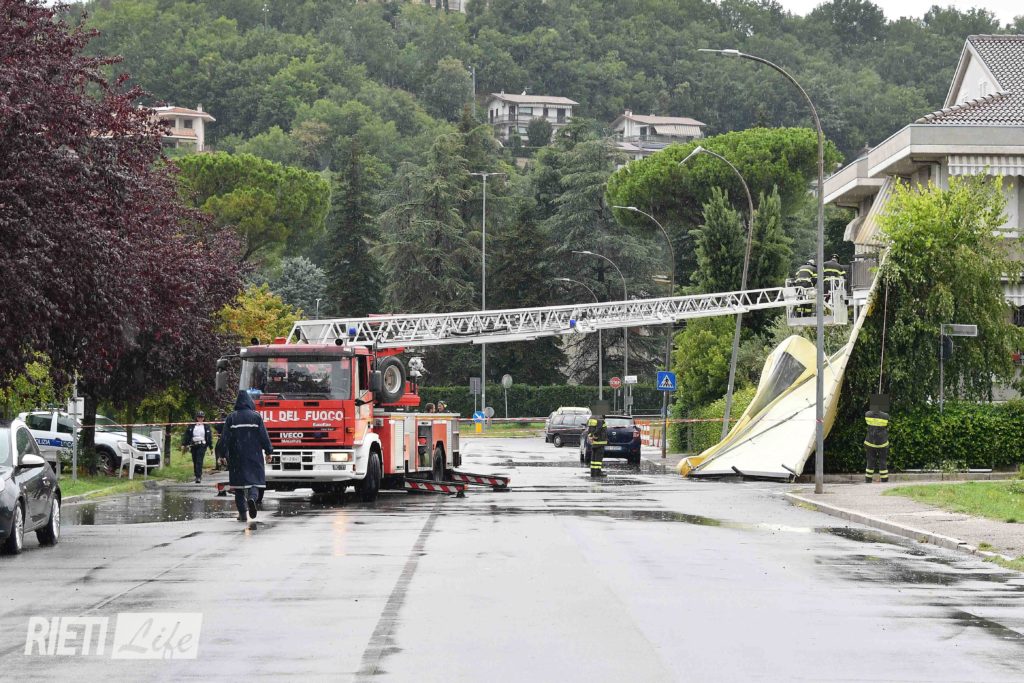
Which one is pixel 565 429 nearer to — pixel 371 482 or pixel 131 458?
pixel 131 458

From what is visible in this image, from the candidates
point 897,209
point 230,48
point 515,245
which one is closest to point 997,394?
point 897,209

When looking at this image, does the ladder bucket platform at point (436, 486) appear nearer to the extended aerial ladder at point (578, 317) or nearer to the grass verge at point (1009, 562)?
the grass verge at point (1009, 562)

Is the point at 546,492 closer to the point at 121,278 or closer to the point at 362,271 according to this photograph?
the point at 121,278

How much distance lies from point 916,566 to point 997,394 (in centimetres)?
2419

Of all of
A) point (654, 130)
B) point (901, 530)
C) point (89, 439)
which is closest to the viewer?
point (901, 530)

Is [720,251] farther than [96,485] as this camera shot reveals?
Yes

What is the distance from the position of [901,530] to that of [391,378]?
33.5 ft

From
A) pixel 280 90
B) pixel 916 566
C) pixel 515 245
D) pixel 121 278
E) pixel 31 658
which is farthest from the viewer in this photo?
pixel 280 90

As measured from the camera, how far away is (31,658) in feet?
33.7

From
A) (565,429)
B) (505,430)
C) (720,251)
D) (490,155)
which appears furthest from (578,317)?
(490,155)

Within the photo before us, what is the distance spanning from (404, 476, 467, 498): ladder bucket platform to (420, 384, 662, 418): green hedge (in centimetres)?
6258

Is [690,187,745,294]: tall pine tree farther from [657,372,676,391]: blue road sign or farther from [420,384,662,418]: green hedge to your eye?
[420,384,662,418]: green hedge

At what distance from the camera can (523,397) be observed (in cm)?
9362

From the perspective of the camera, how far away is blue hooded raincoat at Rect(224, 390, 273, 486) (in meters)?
21.9
